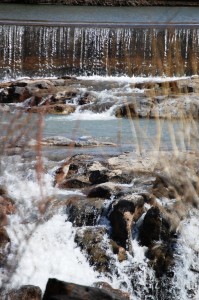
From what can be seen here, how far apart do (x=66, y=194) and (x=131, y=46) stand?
40.1 ft

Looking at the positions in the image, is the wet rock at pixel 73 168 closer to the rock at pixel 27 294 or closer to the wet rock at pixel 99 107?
the rock at pixel 27 294

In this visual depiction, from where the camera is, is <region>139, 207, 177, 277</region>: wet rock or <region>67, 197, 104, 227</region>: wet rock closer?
<region>139, 207, 177, 277</region>: wet rock

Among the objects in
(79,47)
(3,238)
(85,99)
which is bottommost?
(79,47)

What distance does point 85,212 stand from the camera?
25.4 ft

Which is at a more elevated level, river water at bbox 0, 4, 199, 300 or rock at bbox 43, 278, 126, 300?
rock at bbox 43, 278, 126, 300

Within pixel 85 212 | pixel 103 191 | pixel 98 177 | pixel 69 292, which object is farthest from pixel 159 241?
pixel 69 292

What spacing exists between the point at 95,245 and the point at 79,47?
1314cm

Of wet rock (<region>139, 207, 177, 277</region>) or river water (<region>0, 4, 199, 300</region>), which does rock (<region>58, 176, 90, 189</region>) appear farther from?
wet rock (<region>139, 207, 177, 277</region>)

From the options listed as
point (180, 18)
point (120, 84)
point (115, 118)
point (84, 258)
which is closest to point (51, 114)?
point (115, 118)

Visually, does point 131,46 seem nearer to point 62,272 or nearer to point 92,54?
point 92,54

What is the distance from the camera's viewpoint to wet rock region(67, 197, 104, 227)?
303 inches

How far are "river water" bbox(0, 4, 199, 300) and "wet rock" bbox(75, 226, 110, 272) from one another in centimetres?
7

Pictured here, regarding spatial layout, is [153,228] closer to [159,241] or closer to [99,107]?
[159,241]

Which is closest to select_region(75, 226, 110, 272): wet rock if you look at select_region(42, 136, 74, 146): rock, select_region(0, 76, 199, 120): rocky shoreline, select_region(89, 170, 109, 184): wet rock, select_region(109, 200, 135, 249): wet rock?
select_region(109, 200, 135, 249): wet rock
